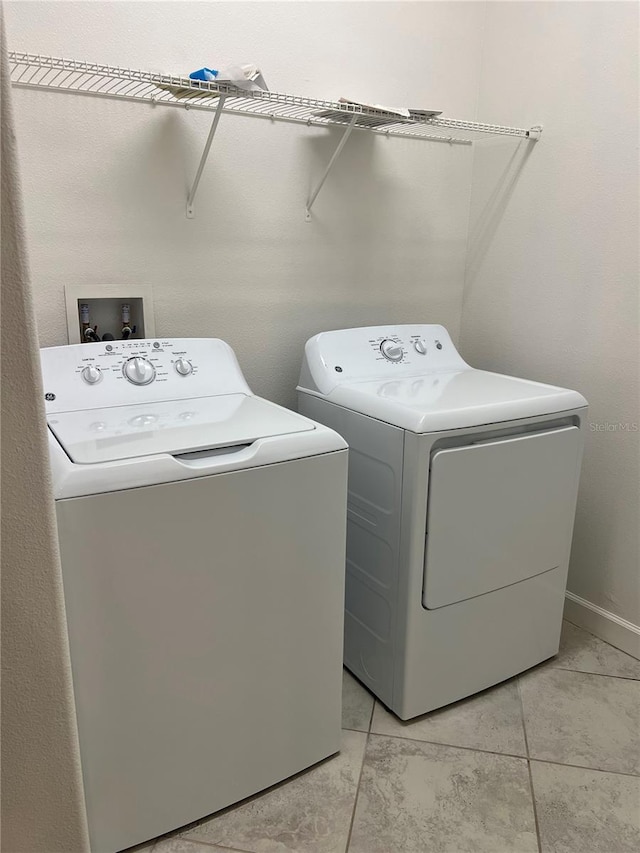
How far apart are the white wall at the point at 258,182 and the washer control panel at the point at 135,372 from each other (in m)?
0.18

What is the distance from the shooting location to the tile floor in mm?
1354

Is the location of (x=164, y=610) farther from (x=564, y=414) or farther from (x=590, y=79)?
(x=590, y=79)

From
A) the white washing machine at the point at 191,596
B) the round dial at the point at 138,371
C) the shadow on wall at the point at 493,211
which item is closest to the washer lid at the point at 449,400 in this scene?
the white washing machine at the point at 191,596

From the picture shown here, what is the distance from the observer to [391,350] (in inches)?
79.4

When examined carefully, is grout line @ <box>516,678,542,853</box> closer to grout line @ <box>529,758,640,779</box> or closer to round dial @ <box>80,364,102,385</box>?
grout line @ <box>529,758,640,779</box>

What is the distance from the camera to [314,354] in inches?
74.9

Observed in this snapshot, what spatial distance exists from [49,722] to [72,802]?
0.44 feet

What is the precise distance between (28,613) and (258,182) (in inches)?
58.4

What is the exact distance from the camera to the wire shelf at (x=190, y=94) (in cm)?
144

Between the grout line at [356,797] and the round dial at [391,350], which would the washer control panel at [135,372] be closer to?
the round dial at [391,350]

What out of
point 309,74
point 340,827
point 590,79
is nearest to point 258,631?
point 340,827

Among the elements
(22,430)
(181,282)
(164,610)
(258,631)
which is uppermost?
(181,282)

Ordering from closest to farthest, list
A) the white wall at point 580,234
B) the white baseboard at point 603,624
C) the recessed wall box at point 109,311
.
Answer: the recessed wall box at point 109,311
the white wall at point 580,234
the white baseboard at point 603,624

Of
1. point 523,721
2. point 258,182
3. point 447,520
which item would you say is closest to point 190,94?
point 258,182
